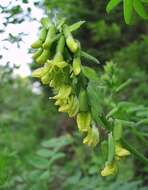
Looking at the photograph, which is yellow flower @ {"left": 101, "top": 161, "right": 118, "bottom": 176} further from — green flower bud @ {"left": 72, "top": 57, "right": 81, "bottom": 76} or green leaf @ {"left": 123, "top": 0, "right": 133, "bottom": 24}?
green leaf @ {"left": 123, "top": 0, "right": 133, "bottom": 24}

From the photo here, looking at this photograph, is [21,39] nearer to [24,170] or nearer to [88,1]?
[24,170]

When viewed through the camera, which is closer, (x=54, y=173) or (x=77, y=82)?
(x=77, y=82)

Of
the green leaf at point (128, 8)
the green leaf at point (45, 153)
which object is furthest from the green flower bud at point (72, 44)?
the green leaf at point (45, 153)

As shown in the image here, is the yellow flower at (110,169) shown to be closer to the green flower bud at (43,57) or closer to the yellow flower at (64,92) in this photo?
A: the yellow flower at (64,92)

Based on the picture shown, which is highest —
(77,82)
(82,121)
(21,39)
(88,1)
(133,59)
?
(77,82)

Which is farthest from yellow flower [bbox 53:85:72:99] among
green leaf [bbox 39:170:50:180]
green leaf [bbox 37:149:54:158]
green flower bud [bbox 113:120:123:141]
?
green leaf [bbox 37:149:54:158]

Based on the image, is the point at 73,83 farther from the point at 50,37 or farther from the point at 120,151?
the point at 120,151

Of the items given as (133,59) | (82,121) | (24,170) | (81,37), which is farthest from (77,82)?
(81,37)

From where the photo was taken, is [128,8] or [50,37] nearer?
[50,37]

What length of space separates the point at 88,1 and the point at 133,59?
2.37ft

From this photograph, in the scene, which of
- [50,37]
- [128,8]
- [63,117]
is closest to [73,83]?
[50,37]

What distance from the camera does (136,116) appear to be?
2422 millimetres

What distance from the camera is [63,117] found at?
5719 mm

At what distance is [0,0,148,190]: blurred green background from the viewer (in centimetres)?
305
